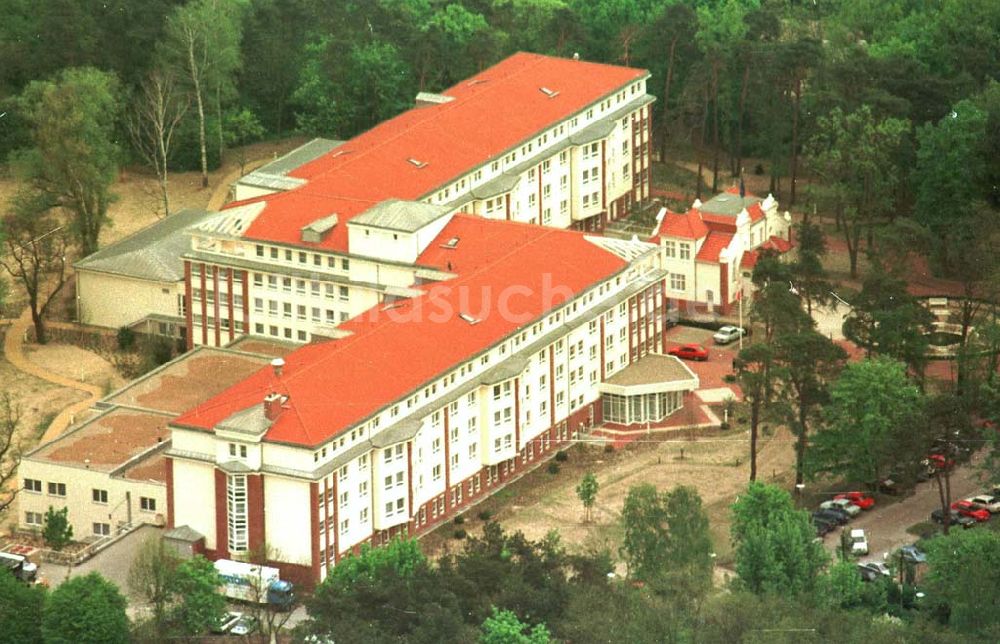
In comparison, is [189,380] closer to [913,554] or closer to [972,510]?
[913,554]

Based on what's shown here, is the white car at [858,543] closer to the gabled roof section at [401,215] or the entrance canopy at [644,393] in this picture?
the entrance canopy at [644,393]

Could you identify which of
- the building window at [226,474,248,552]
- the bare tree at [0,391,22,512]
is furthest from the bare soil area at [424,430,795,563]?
the bare tree at [0,391,22,512]

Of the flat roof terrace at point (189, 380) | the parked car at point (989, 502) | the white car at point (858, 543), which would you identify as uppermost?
the flat roof terrace at point (189, 380)

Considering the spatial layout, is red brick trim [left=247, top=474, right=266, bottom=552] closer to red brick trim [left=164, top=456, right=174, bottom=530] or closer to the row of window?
red brick trim [left=164, top=456, right=174, bottom=530]

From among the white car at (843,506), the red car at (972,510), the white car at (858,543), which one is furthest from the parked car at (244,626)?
the red car at (972,510)

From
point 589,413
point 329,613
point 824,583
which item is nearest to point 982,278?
point 589,413

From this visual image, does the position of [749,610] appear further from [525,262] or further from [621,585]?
[525,262]
